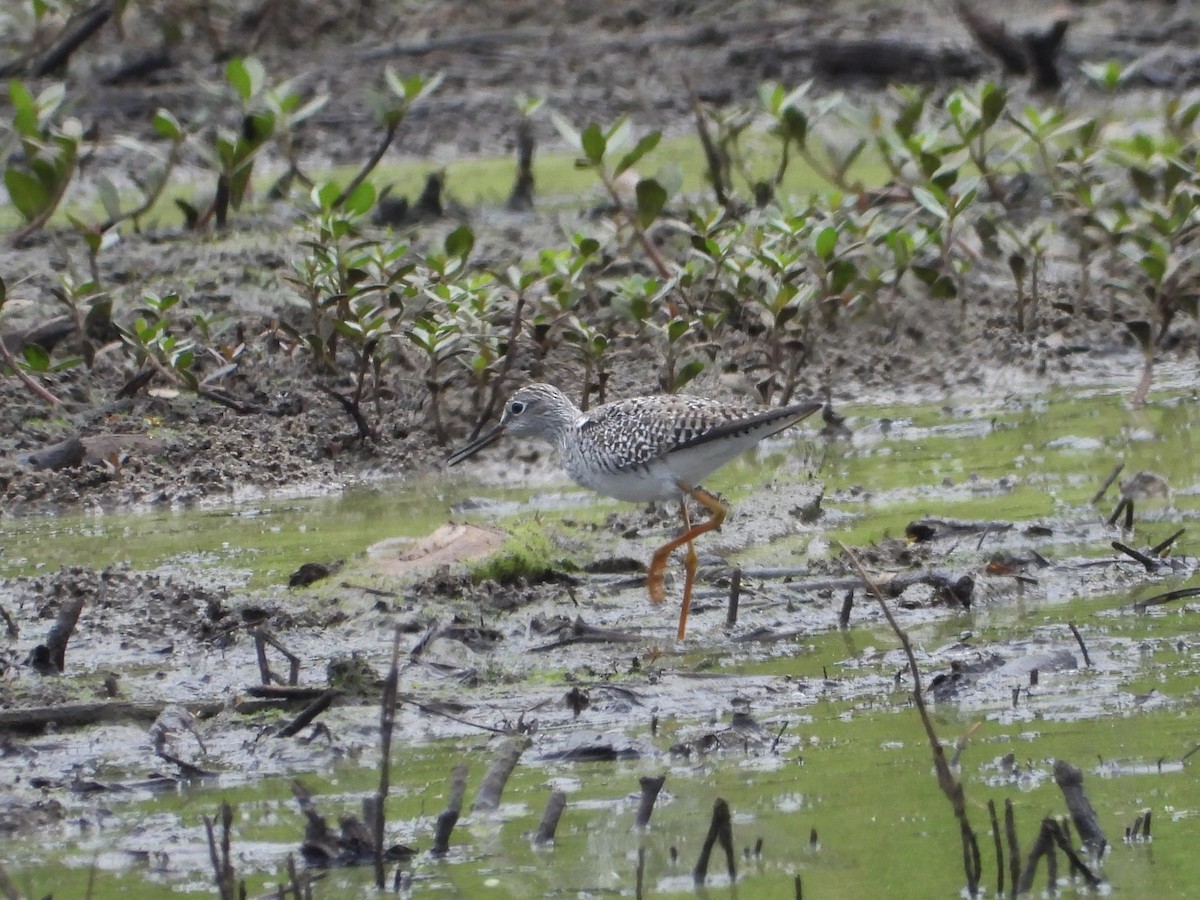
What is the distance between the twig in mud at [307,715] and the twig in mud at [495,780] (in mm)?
539

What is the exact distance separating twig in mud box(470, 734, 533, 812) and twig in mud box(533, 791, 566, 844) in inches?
9.9

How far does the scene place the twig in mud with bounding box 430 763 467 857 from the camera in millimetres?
4227

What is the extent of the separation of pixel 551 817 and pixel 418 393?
5.22 metres

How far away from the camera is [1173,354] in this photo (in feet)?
32.7

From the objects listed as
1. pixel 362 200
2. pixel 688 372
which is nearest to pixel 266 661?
pixel 688 372

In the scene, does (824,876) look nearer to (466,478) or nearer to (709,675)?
(709,675)

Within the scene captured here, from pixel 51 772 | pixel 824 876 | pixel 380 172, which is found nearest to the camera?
pixel 824 876

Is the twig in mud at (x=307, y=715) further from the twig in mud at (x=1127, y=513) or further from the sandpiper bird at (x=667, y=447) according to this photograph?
the twig in mud at (x=1127, y=513)

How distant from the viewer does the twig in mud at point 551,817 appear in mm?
4379

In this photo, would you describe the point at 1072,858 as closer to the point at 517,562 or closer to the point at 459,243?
the point at 517,562

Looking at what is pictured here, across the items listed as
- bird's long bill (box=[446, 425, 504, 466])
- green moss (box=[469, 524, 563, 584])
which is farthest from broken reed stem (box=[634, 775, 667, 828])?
bird's long bill (box=[446, 425, 504, 466])

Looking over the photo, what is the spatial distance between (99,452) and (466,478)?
1645mm

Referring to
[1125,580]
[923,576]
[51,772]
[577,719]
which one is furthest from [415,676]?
[1125,580]

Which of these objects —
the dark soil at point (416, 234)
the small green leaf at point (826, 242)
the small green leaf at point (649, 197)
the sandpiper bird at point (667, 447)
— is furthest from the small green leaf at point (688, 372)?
the sandpiper bird at point (667, 447)
